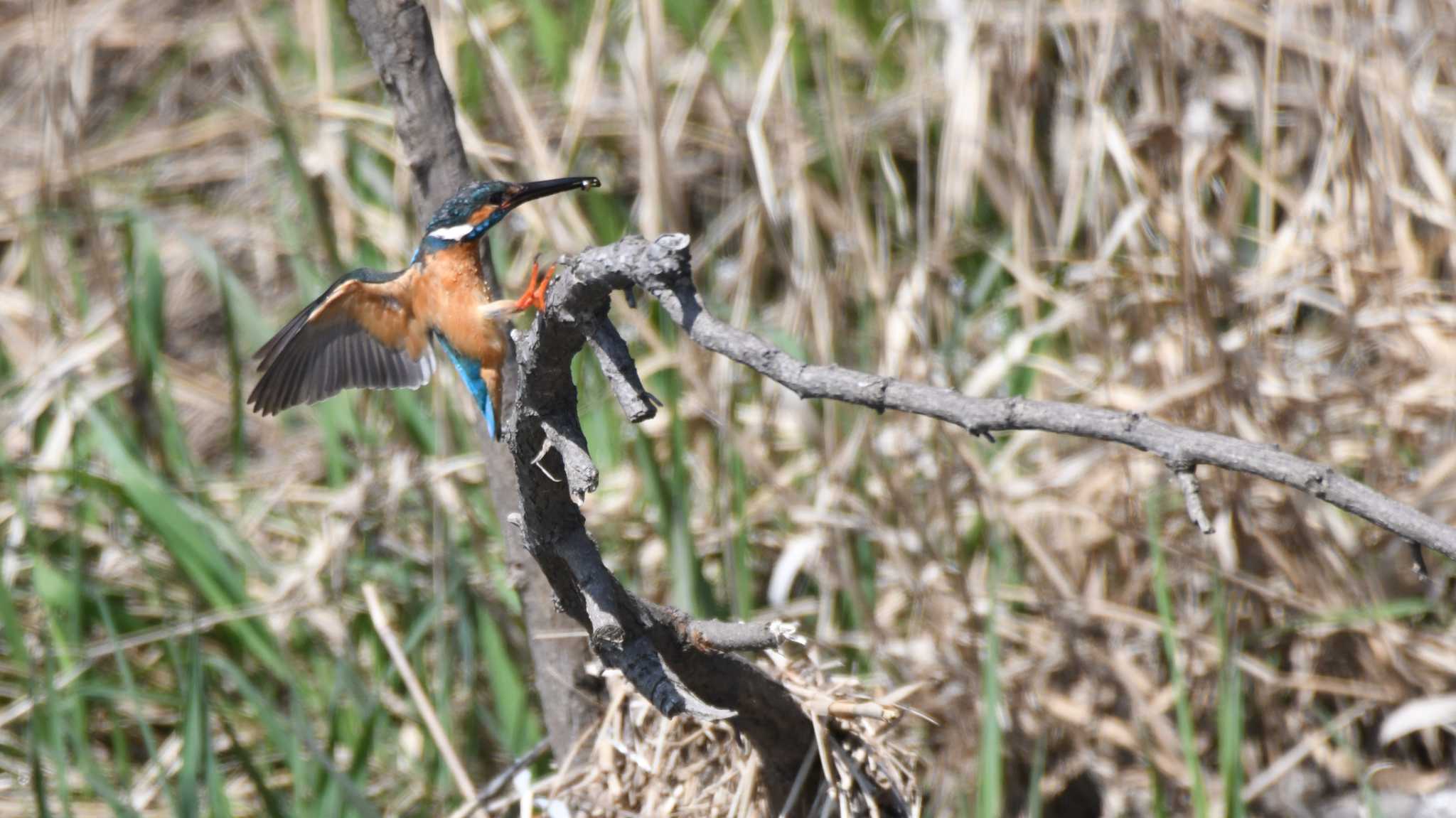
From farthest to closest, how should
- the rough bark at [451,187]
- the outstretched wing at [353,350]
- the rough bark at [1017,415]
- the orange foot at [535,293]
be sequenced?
the outstretched wing at [353,350]
the rough bark at [451,187]
the orange foot at [535,293]
the rough bark at [1017,415]

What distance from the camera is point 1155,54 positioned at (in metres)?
3.46

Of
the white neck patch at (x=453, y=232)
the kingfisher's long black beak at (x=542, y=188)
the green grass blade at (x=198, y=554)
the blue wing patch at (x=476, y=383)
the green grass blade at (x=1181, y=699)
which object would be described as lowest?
the green grass blade at (x=1181, y=699)

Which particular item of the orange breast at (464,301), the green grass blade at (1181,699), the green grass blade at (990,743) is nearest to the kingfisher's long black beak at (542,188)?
the orange breast at (464,301)

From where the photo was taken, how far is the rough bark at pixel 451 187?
217cm

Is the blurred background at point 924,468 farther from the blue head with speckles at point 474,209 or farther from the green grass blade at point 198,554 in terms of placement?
the blue head with speckles at point 474,209

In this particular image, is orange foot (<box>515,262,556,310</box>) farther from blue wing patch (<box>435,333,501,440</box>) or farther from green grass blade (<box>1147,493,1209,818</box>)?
green grass blade (<box>1147,493,1209,818</box>)

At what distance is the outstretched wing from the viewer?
95.3 inches

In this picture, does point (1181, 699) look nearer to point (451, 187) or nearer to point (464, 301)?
point (464, 301)

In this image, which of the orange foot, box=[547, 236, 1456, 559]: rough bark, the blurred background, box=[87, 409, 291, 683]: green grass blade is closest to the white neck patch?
the orange foot

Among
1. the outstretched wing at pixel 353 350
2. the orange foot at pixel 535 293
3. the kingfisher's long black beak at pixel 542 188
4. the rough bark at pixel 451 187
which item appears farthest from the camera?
the outstretched wing at pixel 353 350

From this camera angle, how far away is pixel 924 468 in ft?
11.4

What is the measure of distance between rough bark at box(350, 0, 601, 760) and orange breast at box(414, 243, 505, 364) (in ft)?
0.18

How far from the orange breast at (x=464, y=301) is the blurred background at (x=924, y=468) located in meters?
0.48

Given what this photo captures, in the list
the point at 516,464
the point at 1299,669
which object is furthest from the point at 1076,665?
the point at 516,464
